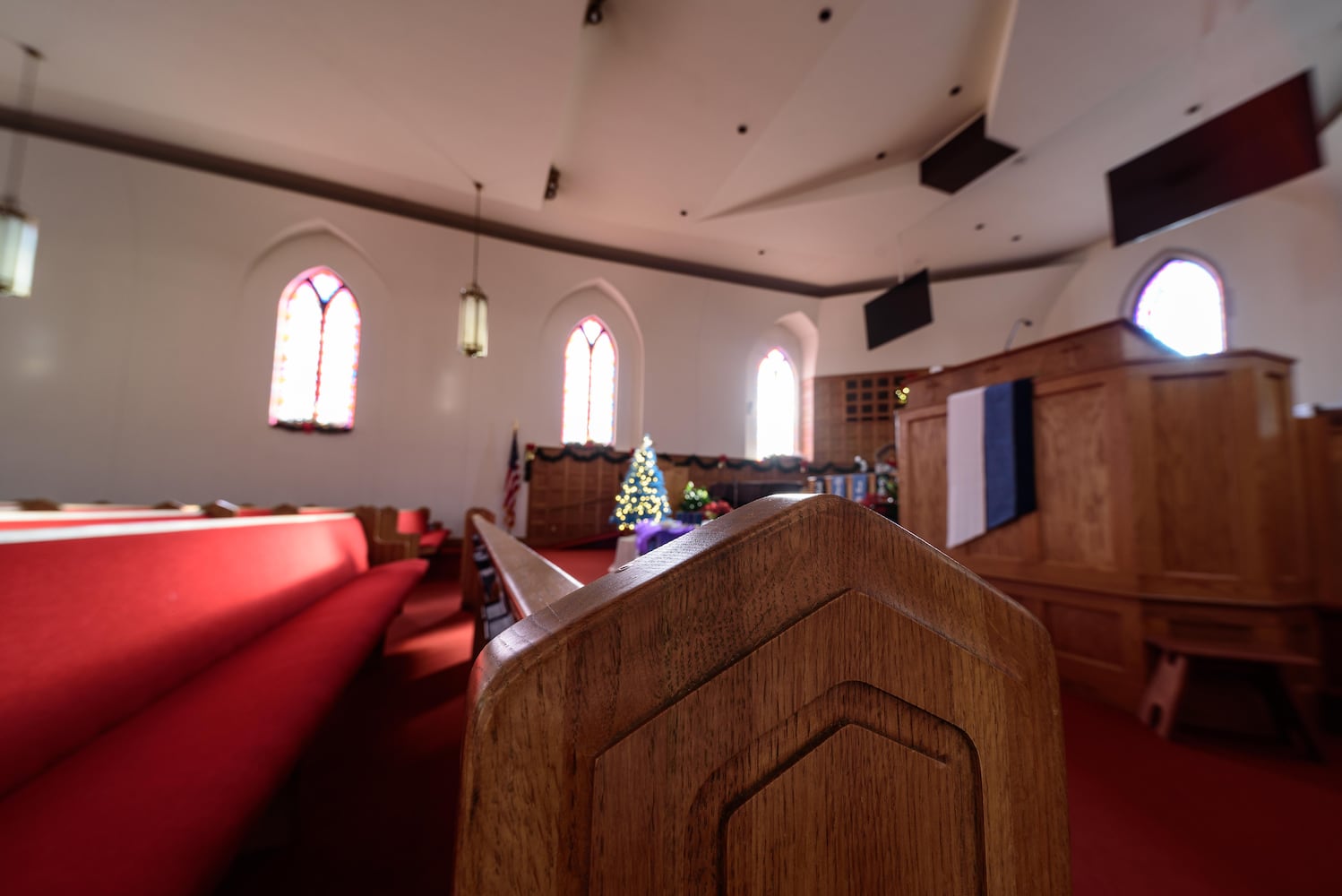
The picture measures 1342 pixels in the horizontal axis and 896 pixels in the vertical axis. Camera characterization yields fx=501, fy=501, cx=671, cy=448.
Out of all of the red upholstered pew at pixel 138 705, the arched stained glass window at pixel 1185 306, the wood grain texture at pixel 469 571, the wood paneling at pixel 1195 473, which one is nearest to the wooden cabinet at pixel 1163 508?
the wood paneling at pixel 1195 473

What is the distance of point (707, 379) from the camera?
919cm

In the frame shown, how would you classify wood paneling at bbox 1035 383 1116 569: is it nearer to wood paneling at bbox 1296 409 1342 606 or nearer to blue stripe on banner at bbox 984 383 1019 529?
blue stripe on banner at bbox 984 383 1019 529

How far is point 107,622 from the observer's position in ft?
3.11

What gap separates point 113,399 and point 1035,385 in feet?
30.3

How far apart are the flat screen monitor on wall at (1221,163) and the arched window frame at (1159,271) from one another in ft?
3.68

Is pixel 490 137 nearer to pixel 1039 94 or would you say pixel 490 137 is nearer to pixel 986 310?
pixel 1039 94

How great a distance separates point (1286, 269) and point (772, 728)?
893 cm

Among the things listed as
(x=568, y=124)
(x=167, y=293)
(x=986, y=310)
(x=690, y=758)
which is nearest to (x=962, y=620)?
(x=690, y=758)

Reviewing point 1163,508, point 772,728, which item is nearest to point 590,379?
point 1163,508

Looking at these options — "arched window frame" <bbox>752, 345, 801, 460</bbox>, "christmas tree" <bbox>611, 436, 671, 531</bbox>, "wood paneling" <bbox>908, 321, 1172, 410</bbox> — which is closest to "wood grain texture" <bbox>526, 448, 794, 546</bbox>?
"christmas tree" <bbox>611, 436, 671, 531</bbox>

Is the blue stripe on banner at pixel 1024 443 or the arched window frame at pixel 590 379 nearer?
the blue stripe on banner at pixel 1024 443

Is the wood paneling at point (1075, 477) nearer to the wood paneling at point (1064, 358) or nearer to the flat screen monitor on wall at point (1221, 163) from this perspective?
the wood paneling at point (1064, 358)

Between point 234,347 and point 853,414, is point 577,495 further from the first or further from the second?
point 853,414

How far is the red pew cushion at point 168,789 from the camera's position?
2.01ft
